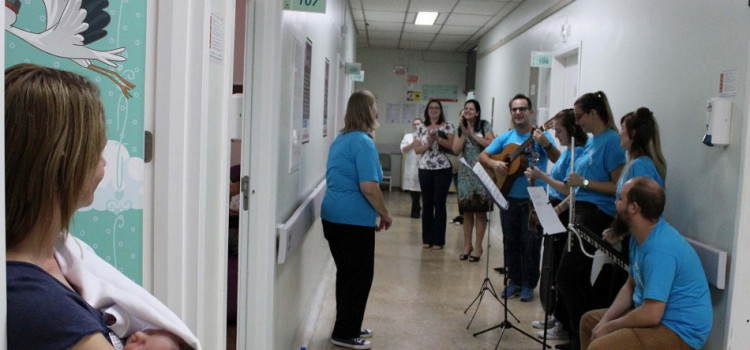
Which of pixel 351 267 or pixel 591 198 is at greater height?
pixel 591 198

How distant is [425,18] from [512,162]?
172 inches

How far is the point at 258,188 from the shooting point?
2502mm

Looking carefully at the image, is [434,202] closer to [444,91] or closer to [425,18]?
[425,18]

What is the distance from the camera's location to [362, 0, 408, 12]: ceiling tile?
7.17 m

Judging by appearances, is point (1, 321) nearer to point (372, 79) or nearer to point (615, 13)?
point (615, 13)

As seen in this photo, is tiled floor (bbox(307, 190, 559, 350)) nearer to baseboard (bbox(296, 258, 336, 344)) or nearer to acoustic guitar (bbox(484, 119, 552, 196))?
baseboard (bbox(296, 258, 336, 344))

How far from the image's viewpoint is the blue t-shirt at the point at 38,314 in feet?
2.40

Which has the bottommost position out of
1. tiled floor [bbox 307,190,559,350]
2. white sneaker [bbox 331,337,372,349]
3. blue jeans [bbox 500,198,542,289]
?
tiled floor [bbox 307,190,559,350]

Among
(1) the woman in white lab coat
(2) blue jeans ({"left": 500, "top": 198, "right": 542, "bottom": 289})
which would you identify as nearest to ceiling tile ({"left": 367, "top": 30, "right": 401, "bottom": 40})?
Result: (1) the woman in white lab coat

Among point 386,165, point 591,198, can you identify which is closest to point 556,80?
point 591,198

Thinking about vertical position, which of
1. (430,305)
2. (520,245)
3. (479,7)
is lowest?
(430,305)

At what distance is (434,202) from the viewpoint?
625 cm

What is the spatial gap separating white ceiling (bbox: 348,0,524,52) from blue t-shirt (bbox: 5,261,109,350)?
6.64 m

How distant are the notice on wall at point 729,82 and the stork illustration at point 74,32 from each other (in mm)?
2325
